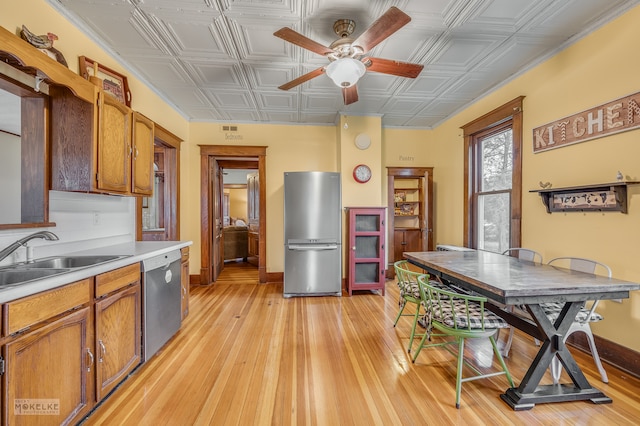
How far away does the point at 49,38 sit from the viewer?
1.86 m

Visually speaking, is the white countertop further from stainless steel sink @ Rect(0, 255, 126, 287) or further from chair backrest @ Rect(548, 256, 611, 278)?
chair backrest @ Rect(548, 256, 611, 278)

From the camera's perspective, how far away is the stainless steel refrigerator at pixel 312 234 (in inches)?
152

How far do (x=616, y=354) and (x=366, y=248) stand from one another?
8.70ft

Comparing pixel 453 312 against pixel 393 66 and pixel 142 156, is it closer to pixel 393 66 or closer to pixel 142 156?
pixel 393 66

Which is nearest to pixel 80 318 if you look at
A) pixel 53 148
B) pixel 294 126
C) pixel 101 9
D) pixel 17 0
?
pixel 53 148

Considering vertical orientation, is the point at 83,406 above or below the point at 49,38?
below

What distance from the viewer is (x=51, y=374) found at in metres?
1.31

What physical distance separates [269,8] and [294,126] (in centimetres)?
259

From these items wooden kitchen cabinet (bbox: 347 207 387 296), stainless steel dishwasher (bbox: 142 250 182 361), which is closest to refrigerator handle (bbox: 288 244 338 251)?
wooden kitchen cabinet (bbox: 347 207 387 296)

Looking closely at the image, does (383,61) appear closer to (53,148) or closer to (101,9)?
(101,9)

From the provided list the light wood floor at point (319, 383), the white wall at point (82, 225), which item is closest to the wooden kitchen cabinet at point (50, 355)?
the light wood floor at point (319, 383)

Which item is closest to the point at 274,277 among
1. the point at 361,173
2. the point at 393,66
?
the point at 361,173

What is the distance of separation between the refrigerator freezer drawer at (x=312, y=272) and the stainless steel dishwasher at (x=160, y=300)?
153cm

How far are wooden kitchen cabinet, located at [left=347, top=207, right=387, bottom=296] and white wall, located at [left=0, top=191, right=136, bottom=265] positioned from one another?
2.78 meters
